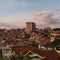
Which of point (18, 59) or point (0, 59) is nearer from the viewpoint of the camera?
point (0, 59)

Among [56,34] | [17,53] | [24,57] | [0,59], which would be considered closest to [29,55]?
[24,57]

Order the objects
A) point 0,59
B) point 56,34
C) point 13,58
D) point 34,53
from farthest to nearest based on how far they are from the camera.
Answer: point 56,34, point 34,53, point 13,58, point 0,59

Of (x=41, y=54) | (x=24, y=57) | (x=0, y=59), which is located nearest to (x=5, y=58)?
(x=0, y=59)

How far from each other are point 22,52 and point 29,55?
1.98 meters

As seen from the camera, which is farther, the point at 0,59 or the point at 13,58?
the point at 13,58

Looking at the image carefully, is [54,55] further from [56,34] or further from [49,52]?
[56,34]

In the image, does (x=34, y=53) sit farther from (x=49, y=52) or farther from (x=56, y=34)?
(x=56, y=34)

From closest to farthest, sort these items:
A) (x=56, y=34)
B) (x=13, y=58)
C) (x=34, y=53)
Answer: (x=13, y=58) < (x=34, y=53) < (x=56, y=34)

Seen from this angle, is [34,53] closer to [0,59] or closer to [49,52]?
[49,52]

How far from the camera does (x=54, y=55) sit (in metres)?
33.3

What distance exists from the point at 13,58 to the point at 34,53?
11.2 ft

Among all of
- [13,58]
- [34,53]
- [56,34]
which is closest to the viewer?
[13,58]

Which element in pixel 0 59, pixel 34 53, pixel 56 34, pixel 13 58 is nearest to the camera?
pixel 0 59

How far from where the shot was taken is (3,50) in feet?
110
